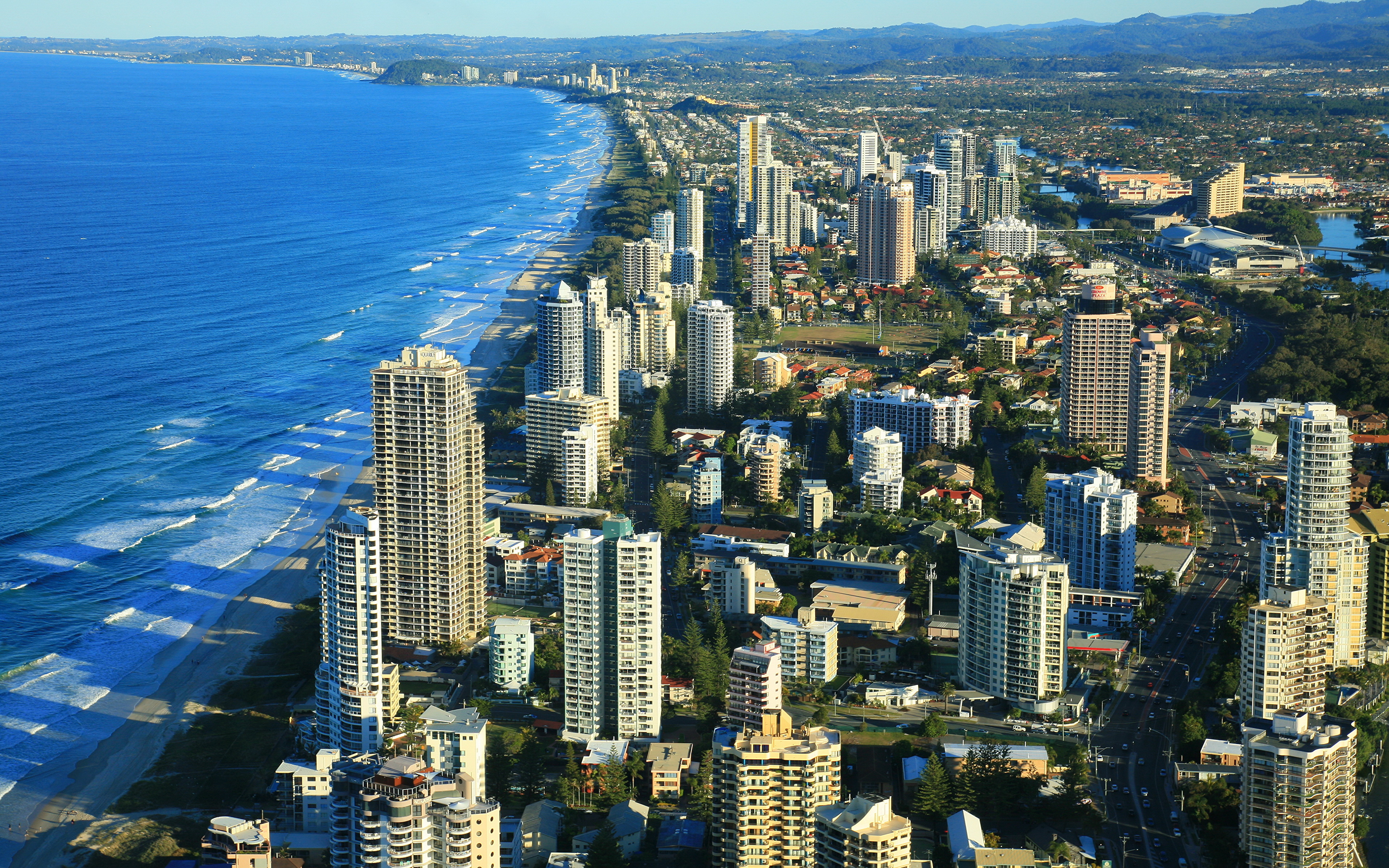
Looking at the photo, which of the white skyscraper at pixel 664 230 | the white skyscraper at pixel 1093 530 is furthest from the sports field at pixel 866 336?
the white skyscraper at pixel 1093 530

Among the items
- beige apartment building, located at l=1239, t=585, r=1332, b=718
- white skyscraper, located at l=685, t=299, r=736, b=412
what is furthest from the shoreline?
beige apartment building, located at l=1239, t=585, r=1332, b=718

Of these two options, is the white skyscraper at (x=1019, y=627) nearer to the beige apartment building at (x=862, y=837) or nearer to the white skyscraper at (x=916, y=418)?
the beige apartment building at (x=862, y=837)

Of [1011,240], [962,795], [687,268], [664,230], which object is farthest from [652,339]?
[962,795]

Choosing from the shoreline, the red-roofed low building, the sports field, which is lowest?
the red-roofed low building

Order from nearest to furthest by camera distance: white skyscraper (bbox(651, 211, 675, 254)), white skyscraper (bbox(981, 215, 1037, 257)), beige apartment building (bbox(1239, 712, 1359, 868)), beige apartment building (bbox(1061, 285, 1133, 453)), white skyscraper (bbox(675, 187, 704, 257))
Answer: beige apartment building (bbox(1239, 712, 1359, 868)) < beige apartment building (bbox(1061, 285, 1133, 453)) < white skyscraper (bbox(651, 211, 675, 254)) < white skyscraper (bbox(675, 187, 704, 257)) < white skyscraper (bbox(981, 215, 1037, 257))

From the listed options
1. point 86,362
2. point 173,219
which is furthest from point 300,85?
point 86,362

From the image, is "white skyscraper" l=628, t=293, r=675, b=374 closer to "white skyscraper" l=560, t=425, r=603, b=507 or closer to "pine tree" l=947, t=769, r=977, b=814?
"white skyscraper" l=560, t=425, r=603, b=507
